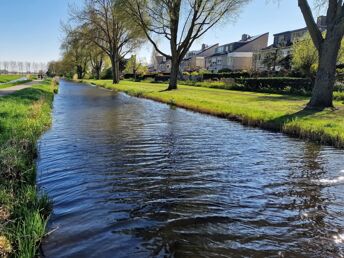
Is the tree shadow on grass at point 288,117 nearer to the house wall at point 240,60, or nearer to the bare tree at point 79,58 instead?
the bare tree at point 79,58

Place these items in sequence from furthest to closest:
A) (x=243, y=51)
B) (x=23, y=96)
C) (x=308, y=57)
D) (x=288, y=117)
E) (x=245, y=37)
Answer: (x=245, y=37) → (x=243, y=51) → (x=308, y=57) → (x=23, y=96) → (x=288, y=117)

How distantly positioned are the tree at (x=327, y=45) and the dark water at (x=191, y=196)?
20.3 ft

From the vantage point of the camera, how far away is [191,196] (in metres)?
→ 6.12

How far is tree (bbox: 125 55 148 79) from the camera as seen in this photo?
80.9 meters

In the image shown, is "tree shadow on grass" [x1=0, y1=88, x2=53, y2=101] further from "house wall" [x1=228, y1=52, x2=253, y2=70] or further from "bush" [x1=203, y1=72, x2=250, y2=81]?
"house wall" [x1=228, y1=52, x2=253, y2=70]

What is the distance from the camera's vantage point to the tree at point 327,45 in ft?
51.6

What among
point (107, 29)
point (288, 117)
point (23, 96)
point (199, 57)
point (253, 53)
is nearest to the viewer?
point (288, 117)

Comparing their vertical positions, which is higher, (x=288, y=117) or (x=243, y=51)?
→ (x=243, y=51)

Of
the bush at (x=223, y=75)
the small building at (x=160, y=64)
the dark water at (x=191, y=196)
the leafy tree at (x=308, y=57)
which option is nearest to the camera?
the dark water at (x=191, y=196)

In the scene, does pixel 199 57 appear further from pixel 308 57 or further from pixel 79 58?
pixel 308 57

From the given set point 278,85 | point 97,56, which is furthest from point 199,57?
point 278,85

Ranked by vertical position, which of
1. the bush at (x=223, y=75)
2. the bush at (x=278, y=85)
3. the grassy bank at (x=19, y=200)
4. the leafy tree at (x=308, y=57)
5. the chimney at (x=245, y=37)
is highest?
the chimney at (x=245, y=37)

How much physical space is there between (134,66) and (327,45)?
223 ft

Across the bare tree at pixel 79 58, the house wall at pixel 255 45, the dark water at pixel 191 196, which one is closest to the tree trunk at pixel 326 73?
the dark water at pixel 191 196
